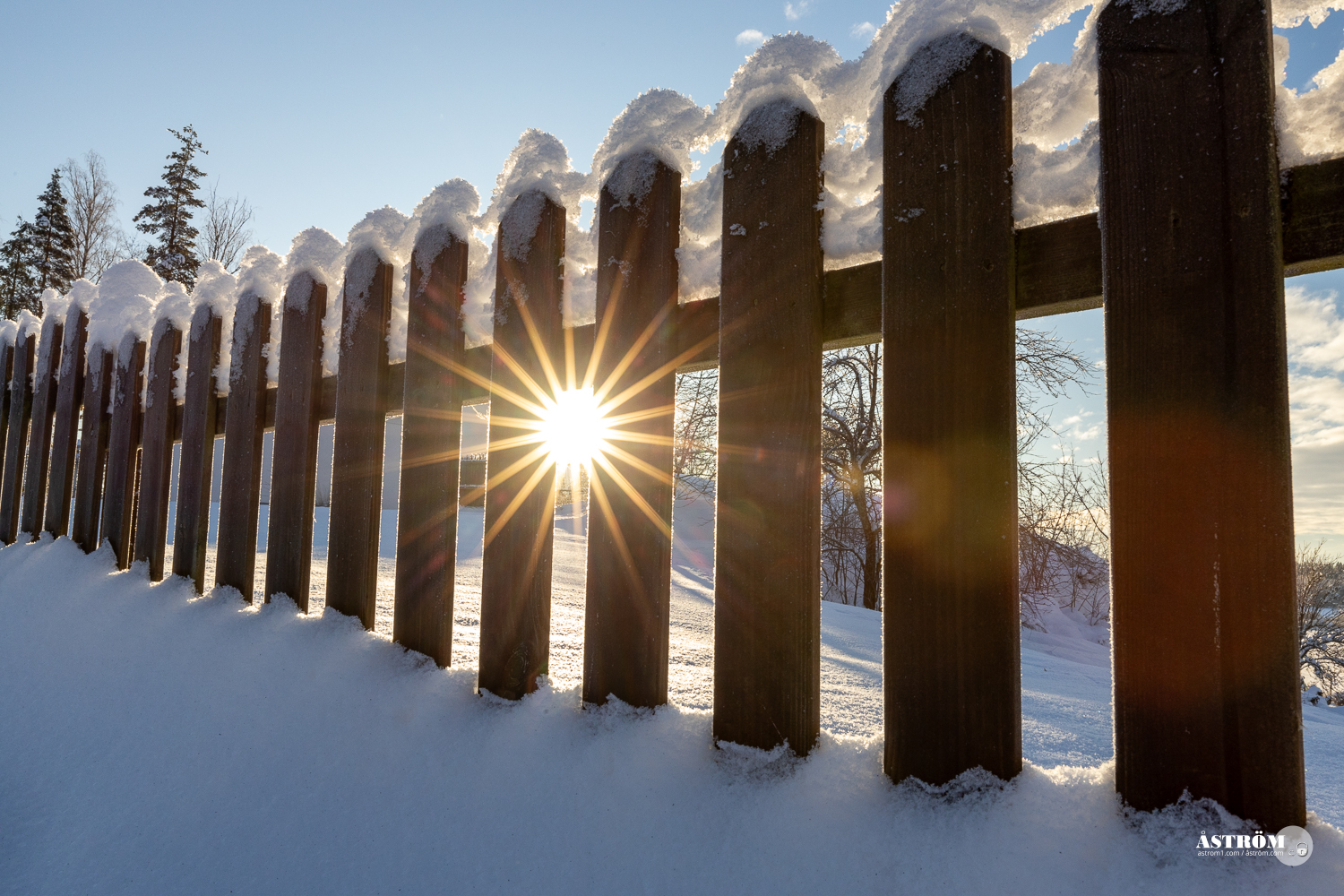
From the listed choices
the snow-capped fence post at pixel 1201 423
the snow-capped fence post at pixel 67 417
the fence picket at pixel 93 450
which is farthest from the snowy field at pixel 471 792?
the snow-capped fence post at pixel 67 417

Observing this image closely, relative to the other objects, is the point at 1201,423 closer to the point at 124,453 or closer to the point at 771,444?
the point at 771,444

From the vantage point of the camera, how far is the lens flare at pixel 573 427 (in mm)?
1606

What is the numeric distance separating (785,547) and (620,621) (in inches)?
17.4

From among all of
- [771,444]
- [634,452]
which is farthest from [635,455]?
[771,444]

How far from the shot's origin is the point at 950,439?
1091mm

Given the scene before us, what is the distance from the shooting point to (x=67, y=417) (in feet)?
12.5

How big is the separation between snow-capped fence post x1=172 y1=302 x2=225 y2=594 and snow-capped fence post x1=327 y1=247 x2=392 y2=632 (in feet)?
3.44

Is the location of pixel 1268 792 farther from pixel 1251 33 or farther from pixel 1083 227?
pixel 1251 33

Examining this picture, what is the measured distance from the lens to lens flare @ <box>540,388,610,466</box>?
161cm

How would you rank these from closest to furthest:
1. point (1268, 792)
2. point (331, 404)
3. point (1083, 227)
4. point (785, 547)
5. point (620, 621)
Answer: point (1268, 792) → point (1083, 227) → point (785, 547) → point (620, 621) → point (331, 404)

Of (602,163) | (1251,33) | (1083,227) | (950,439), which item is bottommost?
(950,439)

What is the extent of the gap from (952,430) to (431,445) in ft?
4.68

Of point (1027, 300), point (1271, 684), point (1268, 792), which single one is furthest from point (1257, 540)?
point (1027, 300)

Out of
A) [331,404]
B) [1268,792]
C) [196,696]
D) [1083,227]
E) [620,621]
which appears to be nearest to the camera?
[1268,792]
